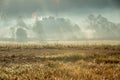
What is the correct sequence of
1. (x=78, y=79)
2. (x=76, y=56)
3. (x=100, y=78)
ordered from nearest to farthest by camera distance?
(x=78, y=79), (x=100, y=78), (x=76, y=56)

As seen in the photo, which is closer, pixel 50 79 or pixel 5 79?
pixel 50 79

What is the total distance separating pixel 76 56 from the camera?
41.1 metres

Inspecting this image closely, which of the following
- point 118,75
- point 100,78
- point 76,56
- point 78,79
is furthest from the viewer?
point 76,56

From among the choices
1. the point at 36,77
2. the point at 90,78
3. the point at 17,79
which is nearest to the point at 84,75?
the point at 90,78

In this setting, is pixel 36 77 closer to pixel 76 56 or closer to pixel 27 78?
pixel 27 78

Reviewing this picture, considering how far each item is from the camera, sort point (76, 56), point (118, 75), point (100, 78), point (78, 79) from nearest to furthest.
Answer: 1. point (78, 79)
2. point (100, 78)
3. point (118, 75)
4. point (76, 56)

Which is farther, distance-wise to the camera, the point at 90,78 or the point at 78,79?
the point at 90,78

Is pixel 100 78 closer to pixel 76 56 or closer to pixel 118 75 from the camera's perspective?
pixel 118 75

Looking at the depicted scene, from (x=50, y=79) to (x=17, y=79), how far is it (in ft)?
7.38

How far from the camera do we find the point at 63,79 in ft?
50.2

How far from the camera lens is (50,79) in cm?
1538

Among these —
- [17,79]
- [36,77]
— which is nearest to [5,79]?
[17,79]

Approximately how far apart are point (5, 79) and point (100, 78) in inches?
251

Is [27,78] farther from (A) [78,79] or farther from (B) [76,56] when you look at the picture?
(B) [76,56]
